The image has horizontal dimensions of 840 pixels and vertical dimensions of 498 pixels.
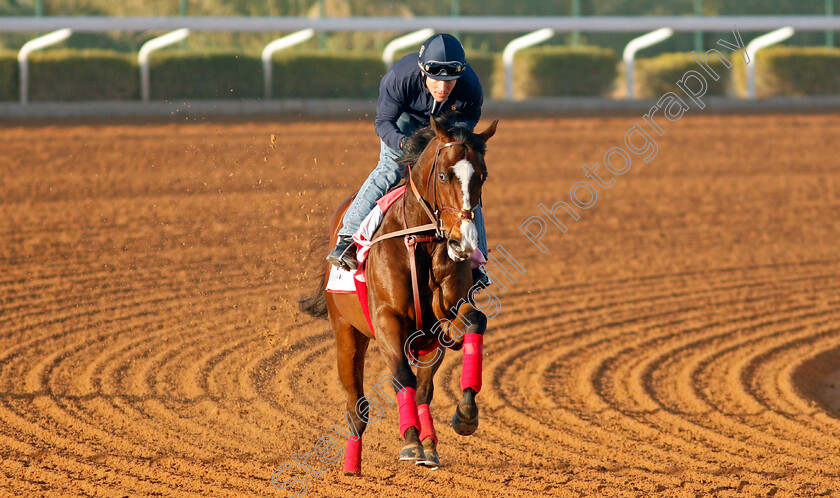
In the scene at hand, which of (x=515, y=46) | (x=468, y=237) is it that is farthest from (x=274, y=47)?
(x=468, y=237)

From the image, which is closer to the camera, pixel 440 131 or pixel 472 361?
pixel 440 131

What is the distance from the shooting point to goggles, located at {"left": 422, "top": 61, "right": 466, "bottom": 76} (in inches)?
193

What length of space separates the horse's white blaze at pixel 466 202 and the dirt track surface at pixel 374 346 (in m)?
1.76

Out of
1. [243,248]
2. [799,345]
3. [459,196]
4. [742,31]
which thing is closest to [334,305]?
[459,196]

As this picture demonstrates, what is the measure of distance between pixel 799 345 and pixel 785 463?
3038mm

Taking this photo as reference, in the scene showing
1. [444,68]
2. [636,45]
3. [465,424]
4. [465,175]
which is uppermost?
[444,68]

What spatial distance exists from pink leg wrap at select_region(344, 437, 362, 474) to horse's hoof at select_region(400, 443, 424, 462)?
915mm

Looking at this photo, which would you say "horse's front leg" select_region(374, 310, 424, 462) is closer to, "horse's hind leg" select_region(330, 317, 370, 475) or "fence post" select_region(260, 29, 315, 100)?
"horse's hind leg" select_region(330, 317, 370, 475)

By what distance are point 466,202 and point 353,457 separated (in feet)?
6.70

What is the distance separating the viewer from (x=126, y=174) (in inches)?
575

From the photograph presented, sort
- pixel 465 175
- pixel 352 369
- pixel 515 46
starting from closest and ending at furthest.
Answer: pixel 465 175, pixel 352 369, pixel 515 46

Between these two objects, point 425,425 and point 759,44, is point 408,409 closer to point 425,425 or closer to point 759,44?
point 425,425

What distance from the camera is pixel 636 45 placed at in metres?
22.2

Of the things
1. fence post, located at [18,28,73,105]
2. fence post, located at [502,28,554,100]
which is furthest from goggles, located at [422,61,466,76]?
fence post, located at [502,28,554,100]
